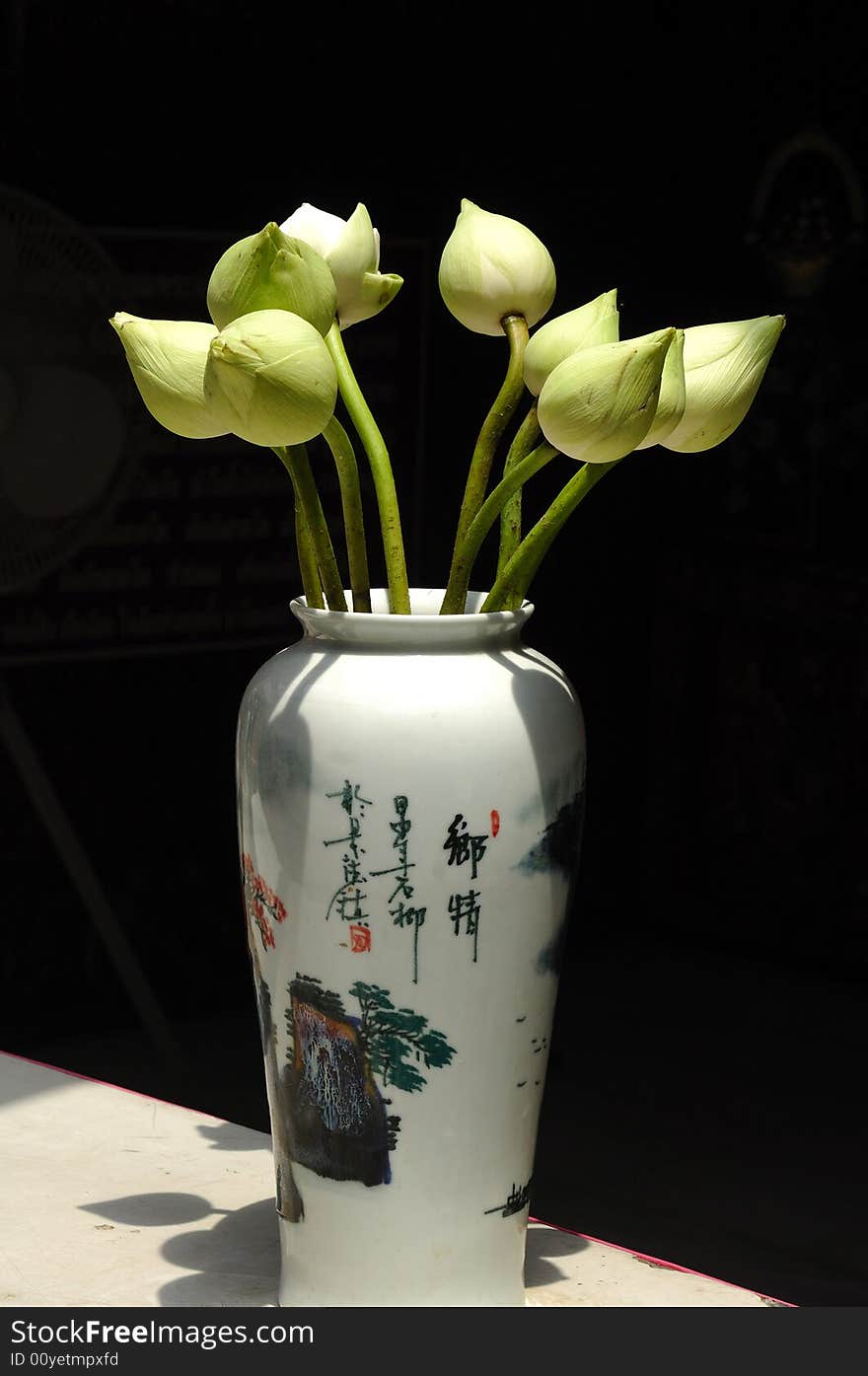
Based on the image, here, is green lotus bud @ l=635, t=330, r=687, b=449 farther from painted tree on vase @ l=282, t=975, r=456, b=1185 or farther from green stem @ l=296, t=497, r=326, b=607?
painted tree on vase @ l=282, t=975, r=456, b=1185

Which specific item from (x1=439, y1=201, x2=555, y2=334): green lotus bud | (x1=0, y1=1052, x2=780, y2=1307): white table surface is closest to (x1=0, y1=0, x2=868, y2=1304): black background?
(x1=0, y1=1052, x2=780, y2=1307): white table surface

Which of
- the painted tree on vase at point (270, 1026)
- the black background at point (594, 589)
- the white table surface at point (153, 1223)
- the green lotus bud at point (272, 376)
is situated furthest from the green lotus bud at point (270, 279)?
the black background at point (594, 589)

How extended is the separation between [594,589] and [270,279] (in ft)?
6.39

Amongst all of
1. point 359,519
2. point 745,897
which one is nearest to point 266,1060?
point 359,519

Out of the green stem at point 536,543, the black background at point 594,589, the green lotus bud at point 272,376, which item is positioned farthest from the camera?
the black background at point 594,589

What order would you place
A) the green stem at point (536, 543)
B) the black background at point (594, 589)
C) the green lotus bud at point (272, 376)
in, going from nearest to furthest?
the green lotus bud at point (272, 376) → the green stem at point (536, 543) → the black background at point (594, 589)

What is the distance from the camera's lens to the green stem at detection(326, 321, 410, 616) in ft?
3.48

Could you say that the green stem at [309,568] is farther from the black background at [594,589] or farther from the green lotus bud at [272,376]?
the black background at [594,589]

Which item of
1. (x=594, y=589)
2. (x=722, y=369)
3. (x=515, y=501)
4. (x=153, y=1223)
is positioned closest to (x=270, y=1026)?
(x=153, y=1223)

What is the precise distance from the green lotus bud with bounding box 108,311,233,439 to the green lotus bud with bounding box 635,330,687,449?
236 mm

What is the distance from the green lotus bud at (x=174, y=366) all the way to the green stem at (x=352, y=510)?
3.0 inches

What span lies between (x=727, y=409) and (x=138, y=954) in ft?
5.31

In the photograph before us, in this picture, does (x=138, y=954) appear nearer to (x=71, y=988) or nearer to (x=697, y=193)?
(x=71, y=988)

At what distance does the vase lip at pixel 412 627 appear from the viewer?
1.01 m
